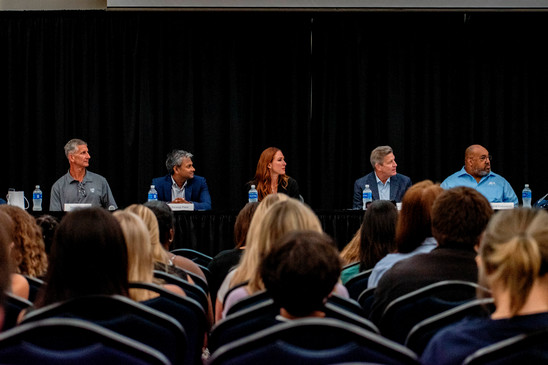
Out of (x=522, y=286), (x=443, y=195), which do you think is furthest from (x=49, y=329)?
(x=443, y=195)

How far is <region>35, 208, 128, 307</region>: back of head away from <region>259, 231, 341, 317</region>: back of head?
0.50 m

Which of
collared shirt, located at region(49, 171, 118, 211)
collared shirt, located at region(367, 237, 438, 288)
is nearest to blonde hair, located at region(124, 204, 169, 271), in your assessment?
collared shirt, located at region(367, 237, 438, 288)

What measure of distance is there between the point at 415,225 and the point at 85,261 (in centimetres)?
155

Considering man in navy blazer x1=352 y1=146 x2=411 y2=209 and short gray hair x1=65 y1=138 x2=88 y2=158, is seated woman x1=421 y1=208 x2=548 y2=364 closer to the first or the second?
man in navy blazer x1=352 y1=146 x2=411 y2=209

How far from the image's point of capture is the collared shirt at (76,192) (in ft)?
22.7

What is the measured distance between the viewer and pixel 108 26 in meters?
8.29

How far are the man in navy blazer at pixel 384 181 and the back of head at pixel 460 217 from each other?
176 inches

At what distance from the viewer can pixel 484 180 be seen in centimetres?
720

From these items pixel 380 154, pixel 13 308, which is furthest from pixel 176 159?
pixel 13 308

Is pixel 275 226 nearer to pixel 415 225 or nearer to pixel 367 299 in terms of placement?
pixel 367 299

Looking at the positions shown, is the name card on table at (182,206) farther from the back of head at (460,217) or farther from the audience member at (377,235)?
the back of head at (460,217)

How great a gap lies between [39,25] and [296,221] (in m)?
6.75

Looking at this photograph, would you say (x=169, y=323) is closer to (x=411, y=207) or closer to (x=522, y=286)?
(x=522, y=286)

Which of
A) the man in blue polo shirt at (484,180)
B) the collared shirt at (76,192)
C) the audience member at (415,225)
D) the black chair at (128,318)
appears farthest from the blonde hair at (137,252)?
the man in blue polo shirt at (484,180)
